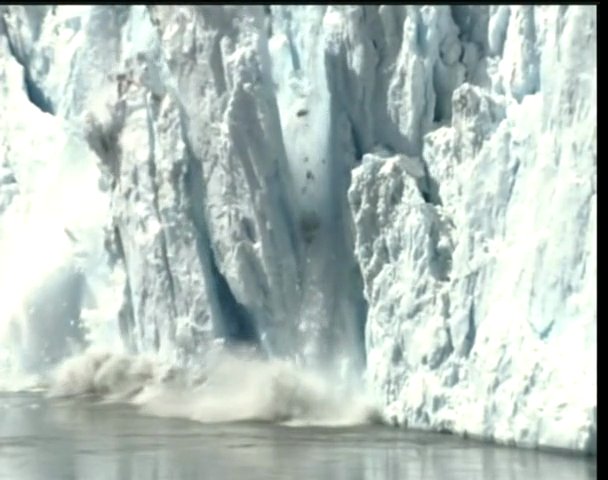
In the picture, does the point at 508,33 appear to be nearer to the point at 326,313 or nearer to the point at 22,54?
the point at 326,313

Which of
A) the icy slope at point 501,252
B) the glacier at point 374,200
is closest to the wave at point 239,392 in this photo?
the glacier at point 374,200

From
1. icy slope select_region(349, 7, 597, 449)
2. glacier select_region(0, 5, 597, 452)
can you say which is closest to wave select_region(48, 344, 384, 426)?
glacier select_region(0, 5, 597, 452)

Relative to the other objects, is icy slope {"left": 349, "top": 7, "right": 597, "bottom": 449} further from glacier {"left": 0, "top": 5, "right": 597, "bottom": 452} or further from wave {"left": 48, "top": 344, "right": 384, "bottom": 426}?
wave {"left": 48, "top": 344, "right": 384, "bottom": 426}

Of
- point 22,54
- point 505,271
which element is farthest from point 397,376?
point 22,54

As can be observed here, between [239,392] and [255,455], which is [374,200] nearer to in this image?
[255,455]

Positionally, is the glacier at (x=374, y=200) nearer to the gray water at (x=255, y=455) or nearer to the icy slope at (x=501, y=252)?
the icy slope at (x=501, y=252)

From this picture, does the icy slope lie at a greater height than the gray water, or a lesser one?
greater

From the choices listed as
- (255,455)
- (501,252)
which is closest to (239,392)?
(255,455)
